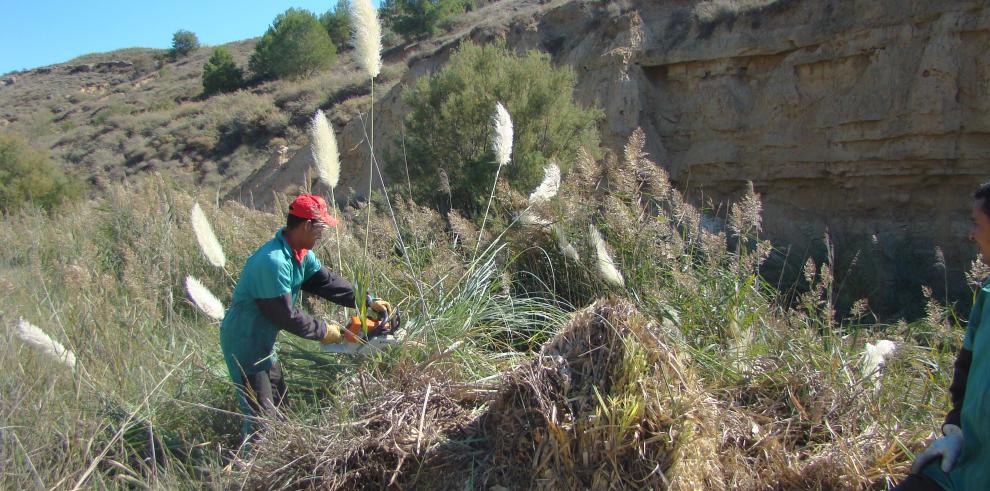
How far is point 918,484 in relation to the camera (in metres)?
2.63

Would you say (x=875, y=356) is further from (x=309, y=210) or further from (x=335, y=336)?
(x=309, y=210)

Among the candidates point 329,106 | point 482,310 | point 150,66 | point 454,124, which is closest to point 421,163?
point 454,124

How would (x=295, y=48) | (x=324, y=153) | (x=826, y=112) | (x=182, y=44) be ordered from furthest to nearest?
(x=182, y=44) → (x=295, y=48) → (x=826, y=112) → (x=324, y=153)

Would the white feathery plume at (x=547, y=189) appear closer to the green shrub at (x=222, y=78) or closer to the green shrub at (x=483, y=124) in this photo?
the green shrub at (x=483, y=124)

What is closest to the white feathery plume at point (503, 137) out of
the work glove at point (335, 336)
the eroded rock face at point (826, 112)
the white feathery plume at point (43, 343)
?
the work glove at point (335, 336)

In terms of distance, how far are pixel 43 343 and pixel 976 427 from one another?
4.24 m

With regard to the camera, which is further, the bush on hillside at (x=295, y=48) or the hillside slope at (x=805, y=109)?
the bush on hillside at (x=295, y=48)

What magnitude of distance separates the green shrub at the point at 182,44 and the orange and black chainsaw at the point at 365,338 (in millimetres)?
61454

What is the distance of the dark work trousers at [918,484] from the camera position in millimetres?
2596

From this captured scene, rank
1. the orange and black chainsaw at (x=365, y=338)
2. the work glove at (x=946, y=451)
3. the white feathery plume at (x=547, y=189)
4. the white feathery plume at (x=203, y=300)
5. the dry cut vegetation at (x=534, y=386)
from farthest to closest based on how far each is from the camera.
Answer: the white feathery plume at (x=547, y=189)
the white feathery plume at (x=203, y=300)
the orange and black chainsaw at (x=365, y=338)
the dry cut vegetation at (x=534, y=386)
the work glove at (x=946, y=451)

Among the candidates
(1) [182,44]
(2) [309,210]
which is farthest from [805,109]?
(1) [182,44]

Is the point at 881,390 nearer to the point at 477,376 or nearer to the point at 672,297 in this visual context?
the point at 672,297

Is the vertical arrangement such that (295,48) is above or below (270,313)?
above

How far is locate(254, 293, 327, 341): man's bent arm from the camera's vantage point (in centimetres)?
377
